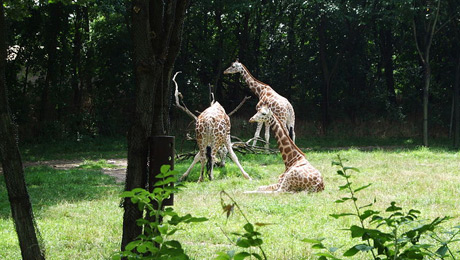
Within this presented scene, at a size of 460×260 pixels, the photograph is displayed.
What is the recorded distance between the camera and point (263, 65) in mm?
22109

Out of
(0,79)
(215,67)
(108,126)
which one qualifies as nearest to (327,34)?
(215,67)

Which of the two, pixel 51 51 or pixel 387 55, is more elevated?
pixel 387 55

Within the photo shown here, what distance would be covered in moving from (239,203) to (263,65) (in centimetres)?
1566

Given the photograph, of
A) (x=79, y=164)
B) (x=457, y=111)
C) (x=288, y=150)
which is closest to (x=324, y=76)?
(x=457, y=111)

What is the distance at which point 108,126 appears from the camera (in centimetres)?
1942

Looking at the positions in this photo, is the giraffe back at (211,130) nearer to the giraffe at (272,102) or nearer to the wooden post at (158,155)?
the giraffe at (272,102)

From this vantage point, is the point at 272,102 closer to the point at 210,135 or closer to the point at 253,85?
the point at 253,85

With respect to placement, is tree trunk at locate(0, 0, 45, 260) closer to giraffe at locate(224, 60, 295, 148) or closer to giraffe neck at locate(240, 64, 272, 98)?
giraffe at locate(224, 60, 295, 148)

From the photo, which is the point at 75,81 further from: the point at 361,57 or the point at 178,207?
the point at 178,207

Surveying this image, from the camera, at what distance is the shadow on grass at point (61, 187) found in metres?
7.78

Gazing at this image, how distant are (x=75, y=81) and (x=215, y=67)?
5.56m

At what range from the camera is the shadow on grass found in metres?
7.78

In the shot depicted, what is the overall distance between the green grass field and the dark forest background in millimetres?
6915

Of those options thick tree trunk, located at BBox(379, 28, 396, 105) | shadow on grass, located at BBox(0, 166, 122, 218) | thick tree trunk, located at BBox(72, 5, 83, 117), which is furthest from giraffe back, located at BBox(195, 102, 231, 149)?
thick tree trunk, located at BBox(379, 28, 396, 105)
